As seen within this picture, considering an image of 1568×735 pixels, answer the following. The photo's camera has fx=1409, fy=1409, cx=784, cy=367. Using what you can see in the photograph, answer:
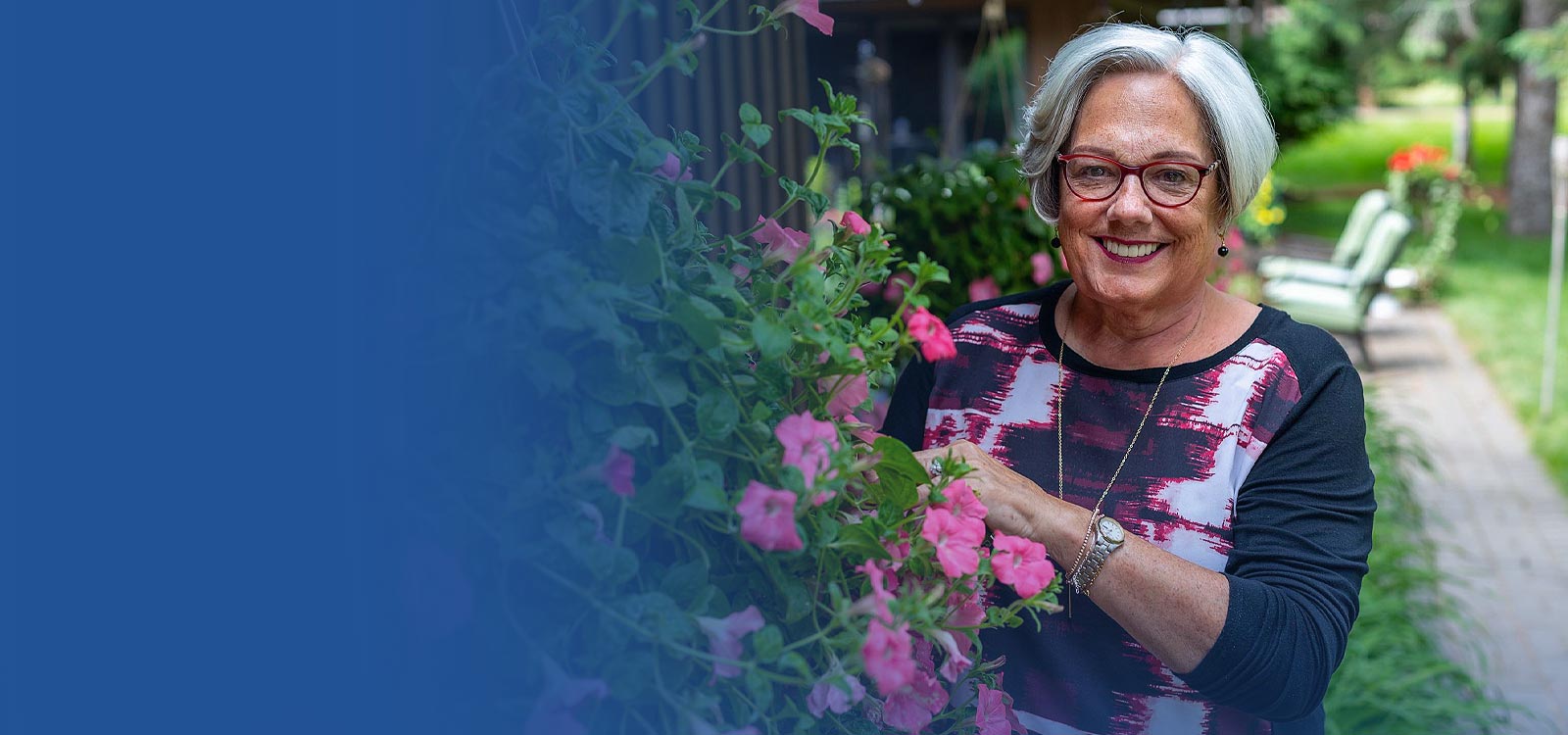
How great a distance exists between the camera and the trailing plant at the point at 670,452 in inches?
31.5

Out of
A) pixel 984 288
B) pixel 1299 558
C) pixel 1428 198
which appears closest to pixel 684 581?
pixel 1299 558

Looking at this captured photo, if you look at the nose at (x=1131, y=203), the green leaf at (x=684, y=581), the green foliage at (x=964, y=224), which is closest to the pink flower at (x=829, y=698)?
the green leaf at (x=684, y=581)

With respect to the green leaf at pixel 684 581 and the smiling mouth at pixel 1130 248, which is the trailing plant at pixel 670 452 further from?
the smiling mouth at pixel 1130 248

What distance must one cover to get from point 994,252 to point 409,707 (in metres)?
3.05

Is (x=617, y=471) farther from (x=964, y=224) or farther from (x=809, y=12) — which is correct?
(x=964, y=224)

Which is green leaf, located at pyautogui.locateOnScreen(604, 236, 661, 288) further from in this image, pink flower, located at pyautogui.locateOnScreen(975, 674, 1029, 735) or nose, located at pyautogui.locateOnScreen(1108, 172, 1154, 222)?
nose, located at pyautogui.locateOnScreen(1108, 172, 1154, 222)

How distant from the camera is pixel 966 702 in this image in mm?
1198

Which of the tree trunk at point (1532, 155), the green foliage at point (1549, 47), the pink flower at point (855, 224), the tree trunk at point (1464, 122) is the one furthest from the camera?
the tree trunk at point (1464, 122)

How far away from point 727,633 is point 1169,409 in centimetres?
102

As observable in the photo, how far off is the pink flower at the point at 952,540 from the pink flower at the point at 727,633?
0.62 ft

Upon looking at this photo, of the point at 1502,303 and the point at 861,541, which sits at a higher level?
the point at 861,541

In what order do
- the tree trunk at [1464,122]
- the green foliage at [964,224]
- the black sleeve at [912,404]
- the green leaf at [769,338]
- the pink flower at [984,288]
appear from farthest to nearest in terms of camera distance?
the tree trunk at [1464,122] → the green foliage at [964,224] → the pink flower at [984,288] → the black sleeve at [912,404] → the green leaf at [769,338]

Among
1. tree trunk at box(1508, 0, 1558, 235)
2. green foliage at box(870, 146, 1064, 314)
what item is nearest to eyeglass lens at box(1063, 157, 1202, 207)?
green foliage at box(870, 146, 1064, 314)

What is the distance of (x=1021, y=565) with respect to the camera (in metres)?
1.09
